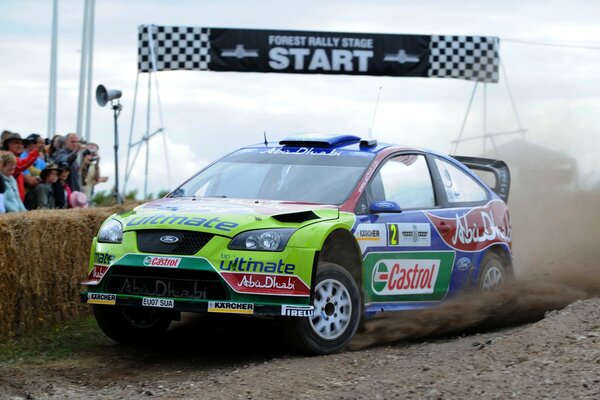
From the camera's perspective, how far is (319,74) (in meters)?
19.5

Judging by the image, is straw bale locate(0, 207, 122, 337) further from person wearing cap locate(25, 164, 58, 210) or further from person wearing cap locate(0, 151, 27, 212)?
person wearing cap locate(25, 164, 58, 210)

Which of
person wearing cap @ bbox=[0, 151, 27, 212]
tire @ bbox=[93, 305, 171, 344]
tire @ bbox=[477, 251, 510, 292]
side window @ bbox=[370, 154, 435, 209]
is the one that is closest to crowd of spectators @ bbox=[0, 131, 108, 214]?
person wearing cap @ bbox=[0, 151, 27, 212]

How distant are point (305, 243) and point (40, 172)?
6.45 metres

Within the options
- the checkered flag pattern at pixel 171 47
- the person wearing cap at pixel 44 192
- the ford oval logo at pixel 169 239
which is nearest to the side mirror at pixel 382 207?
the ford oval logo at pixel 169 239

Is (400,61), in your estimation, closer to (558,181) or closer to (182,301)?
(558,181)

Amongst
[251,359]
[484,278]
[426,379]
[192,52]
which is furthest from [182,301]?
[192,52]

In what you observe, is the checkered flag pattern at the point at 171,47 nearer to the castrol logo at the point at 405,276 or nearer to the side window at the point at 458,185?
the side window at the point at 458,185

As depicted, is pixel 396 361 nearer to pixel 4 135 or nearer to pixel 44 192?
pixel 44 192

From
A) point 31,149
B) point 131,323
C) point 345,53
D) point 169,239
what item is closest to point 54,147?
point 31,149

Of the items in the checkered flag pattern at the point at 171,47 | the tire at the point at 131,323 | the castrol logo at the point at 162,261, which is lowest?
the tire at the point at 131,323

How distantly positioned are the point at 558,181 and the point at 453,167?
8.86 m

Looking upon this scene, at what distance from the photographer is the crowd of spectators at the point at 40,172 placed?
11.8 m

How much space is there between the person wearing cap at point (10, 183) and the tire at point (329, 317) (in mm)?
4646

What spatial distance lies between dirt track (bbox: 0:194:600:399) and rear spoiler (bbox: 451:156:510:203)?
980mm
